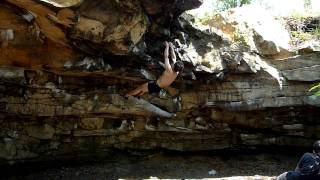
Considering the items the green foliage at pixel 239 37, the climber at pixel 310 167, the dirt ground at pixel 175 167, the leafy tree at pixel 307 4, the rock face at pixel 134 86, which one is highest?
the leafy tree at pixel 307 4

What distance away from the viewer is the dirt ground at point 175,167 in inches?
430

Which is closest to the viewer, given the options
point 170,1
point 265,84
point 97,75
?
point 170,1

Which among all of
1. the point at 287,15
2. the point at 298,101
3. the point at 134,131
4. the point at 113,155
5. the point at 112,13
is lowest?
the point at 113,155

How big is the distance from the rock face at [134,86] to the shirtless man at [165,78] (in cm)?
21

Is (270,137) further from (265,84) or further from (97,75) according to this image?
(97,75)

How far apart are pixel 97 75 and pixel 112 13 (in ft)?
7.43

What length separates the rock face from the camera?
8750mm

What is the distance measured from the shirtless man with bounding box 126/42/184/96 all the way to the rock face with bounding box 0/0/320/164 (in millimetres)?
210

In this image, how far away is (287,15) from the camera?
12.4m

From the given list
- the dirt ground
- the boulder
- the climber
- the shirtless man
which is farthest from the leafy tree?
the boulder

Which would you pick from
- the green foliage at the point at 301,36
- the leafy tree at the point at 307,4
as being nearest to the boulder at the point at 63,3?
the green foliage at the point at 301,36

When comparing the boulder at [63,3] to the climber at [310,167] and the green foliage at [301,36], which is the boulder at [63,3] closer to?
the climber at [310,167]

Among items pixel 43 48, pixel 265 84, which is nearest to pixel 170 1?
pixel 43 48

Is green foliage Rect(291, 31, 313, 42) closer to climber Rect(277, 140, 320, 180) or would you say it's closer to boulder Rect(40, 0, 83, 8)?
climber Rect(277, 140, 320, 180)
